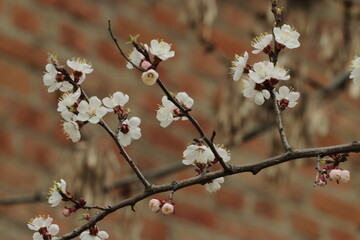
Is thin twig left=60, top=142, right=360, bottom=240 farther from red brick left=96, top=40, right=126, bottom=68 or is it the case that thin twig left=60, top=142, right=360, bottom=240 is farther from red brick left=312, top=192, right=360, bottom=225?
red brick left=312, top=192, right=360, bottom=225

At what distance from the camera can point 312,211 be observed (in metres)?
2.00

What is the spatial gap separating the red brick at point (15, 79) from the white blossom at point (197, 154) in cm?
98

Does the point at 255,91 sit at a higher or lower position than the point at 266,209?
lower

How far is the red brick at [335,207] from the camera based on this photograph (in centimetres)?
201

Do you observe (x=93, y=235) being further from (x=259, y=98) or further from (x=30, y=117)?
(x=30, y=117)

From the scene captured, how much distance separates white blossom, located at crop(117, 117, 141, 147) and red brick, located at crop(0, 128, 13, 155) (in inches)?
34.4

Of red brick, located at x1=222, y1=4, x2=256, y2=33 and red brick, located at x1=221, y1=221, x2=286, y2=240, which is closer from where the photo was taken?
red brick, located at x1=221, y1=221, x2=286, y2=240

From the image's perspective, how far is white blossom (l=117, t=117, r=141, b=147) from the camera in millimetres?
791

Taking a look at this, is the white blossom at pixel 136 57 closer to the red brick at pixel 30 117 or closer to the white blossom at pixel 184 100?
the white blossom at pixel 184 100

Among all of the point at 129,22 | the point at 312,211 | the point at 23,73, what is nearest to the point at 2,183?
the point at 23,73

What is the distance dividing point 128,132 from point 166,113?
0.16 ft

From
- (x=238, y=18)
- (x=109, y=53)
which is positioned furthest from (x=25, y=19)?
(x=238, y=18)

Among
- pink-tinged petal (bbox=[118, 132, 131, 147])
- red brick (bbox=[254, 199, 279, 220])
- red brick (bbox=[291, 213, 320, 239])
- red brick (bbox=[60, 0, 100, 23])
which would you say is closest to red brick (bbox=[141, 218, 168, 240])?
red brick (bbox=[254, 199, 279, 220])

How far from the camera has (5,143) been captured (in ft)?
5.29
